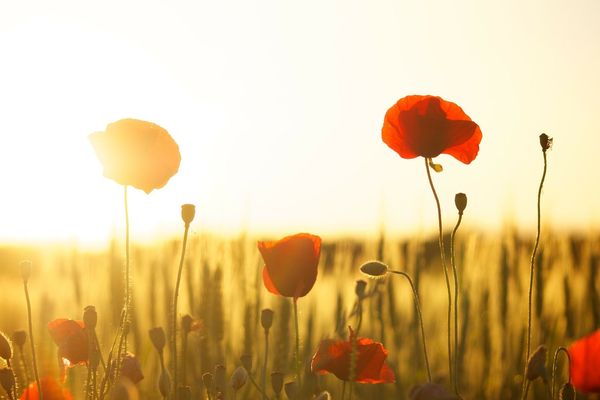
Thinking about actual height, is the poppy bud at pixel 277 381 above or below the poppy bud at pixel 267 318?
below

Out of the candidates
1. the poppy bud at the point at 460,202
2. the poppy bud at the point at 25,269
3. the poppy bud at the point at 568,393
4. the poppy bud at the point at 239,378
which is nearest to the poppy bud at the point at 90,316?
the poppy bud at the point at 25,269

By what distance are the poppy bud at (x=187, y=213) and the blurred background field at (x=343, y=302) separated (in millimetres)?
658

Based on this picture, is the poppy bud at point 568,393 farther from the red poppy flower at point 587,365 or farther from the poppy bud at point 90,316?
the poppy bud at point 90,316

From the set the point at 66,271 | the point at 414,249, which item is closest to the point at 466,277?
the point at 414,249

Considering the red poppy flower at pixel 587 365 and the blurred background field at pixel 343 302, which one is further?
Answer: the blurred background field at pixel 343 302

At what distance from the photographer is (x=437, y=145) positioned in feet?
5.74

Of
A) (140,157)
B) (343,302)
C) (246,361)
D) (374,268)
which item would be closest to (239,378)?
(246,361)

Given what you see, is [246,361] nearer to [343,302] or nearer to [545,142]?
[545,142]

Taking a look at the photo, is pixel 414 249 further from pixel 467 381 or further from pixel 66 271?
pixel 66 271

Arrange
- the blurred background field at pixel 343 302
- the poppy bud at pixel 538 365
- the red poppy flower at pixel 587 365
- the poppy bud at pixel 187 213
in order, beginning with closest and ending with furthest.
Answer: the poppy bud at pixel 538 365, the poppy bud at pixel 187 213, the red poppy flower at pixel 587 365, the blurred background field at pixel 343 302

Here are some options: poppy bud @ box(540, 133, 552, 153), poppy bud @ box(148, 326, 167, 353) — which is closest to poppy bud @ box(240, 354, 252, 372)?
poppy bud @ box(148, 326, 167, 353)

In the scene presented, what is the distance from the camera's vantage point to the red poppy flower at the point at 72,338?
5.14 ft

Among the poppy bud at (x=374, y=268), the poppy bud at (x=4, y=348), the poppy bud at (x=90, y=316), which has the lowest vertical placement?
the poppy bud at (x=4, y=348)

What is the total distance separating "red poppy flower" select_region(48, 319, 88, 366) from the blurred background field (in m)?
0.50
